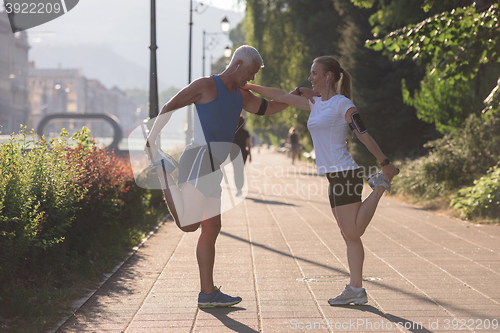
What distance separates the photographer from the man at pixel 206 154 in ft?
14.2

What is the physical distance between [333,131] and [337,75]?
483 mm

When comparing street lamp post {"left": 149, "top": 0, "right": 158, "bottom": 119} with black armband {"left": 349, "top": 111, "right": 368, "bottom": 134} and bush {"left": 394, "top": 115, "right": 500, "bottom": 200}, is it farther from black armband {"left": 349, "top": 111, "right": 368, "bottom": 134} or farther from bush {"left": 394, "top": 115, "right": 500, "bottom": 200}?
black armband {"left": 349, "top": 111, "right": 368, "bottom": 134}

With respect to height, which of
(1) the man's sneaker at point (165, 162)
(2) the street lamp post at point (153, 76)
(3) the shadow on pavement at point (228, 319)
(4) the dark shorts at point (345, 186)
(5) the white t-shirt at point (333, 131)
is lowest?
(3) the shadow on pavement at point (228, 319)

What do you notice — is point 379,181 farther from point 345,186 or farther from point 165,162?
point 165,162

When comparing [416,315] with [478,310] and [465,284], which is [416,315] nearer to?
[478,310]

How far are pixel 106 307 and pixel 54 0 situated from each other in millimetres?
11774

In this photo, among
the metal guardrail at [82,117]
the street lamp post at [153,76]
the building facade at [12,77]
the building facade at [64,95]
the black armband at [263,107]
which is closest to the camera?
the black armband at [263,107]

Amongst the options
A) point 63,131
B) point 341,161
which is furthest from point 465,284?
point 63,131

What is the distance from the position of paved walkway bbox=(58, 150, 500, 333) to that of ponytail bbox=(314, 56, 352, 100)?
1.79 m

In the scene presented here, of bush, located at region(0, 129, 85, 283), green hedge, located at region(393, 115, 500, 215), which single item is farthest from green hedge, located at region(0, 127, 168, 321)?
green hedge, located at region(393, 115, 500, 215)

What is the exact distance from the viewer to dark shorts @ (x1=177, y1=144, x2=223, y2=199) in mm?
4406

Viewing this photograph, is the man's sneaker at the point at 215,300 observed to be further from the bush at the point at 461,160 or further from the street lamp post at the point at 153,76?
the bush at the point at 461,160

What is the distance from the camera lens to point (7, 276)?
4.70 m

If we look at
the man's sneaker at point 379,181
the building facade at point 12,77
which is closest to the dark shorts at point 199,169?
the man's sneaker at point 379,181
